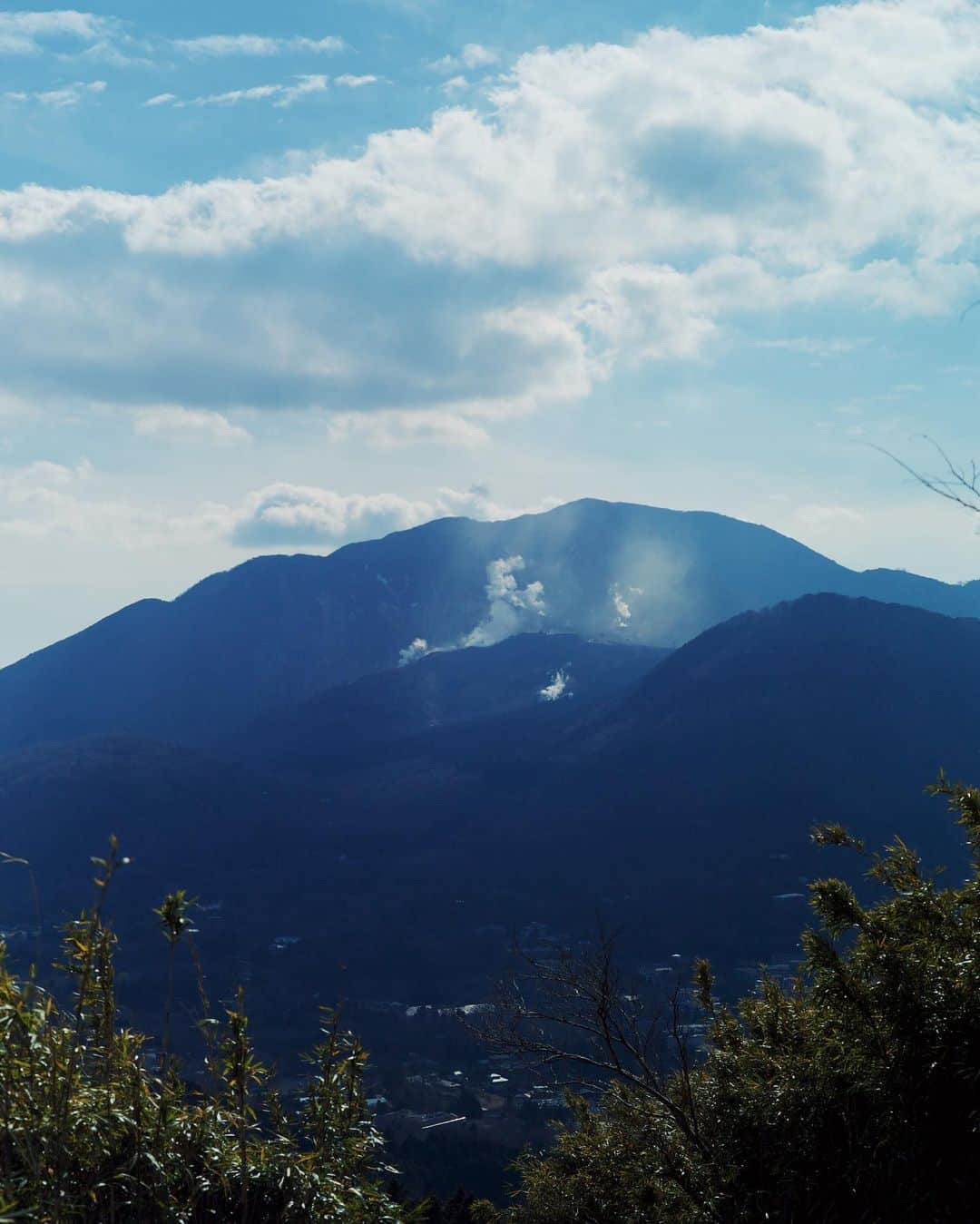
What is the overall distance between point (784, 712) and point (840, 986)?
18430 centimetres

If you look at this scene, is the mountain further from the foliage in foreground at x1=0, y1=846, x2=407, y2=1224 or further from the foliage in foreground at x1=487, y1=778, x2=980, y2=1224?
the foliage in foreground at x1=0, y1=846, x2=407, y2=1224

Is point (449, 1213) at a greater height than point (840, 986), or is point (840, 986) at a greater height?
point (840, 986)

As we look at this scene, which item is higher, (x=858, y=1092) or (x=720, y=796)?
(x=858, y=1092)

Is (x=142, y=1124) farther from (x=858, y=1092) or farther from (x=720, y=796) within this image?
(x=720, y=796)

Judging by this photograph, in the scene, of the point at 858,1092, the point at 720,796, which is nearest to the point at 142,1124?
the point at 858,1092

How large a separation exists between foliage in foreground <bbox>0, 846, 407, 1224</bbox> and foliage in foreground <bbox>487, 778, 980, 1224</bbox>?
2.98 metres

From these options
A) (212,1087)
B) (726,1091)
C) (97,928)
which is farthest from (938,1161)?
(97,928)

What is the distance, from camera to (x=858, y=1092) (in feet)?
23.1

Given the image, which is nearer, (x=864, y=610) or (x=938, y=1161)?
(x=938, y=1161)

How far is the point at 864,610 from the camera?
195625 mm

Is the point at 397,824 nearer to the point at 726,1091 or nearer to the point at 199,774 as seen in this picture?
the point at 199,774

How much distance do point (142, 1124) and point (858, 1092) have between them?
4.67 meters

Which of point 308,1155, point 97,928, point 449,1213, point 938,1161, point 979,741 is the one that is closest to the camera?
point 97,928

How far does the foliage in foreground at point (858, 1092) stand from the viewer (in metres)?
6.43
